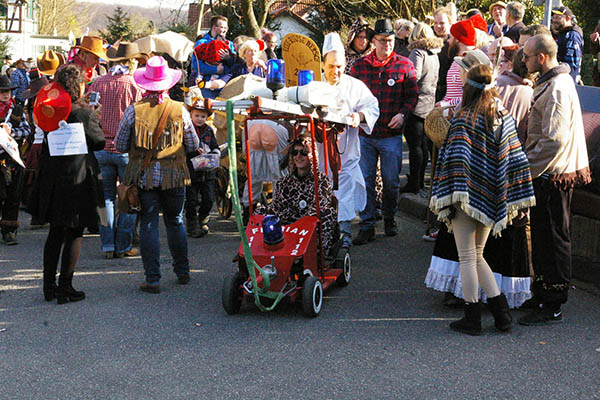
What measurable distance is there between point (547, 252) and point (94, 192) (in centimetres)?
362

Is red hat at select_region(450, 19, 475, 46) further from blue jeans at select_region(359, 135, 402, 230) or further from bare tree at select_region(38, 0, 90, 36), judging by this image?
bare tree at select_region(38, 0, 90, 36)

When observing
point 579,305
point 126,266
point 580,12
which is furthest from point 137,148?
point 580,12

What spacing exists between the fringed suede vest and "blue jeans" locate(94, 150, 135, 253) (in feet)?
4.36

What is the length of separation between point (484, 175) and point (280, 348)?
1795 millimetres

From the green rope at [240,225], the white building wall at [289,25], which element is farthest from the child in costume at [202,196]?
the white building wall at [289,25]

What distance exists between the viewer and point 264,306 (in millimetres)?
6098

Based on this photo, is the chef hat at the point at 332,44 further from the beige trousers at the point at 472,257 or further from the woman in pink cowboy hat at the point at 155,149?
the beige trousers at the point at 472,257

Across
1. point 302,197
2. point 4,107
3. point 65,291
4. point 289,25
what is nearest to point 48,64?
point 4,107

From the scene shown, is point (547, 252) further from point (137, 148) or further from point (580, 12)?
point (580, 12)

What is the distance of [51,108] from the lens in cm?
638

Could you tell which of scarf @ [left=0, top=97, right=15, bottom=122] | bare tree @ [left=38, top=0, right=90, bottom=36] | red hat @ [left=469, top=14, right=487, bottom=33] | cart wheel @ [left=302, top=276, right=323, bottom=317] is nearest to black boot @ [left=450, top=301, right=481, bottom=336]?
cart wheel @ [left=302, top=276, right=323, bottom=317]

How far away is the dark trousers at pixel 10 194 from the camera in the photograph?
899 centimetres

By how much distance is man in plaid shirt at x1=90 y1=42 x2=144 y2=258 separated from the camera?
8.02m

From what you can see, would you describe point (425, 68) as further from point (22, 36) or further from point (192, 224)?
point (22, 36)
